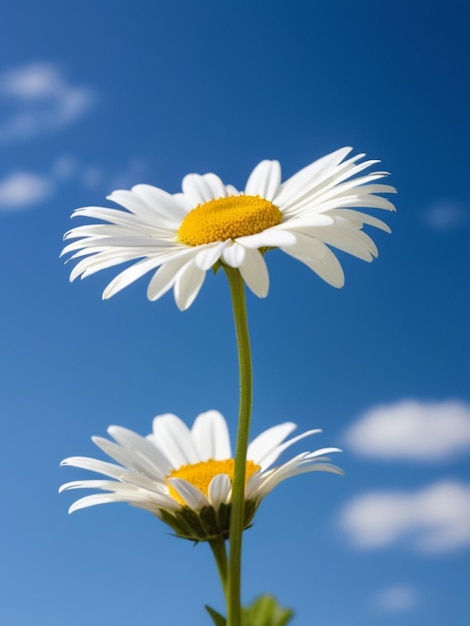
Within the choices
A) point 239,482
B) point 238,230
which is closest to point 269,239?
point 238,230

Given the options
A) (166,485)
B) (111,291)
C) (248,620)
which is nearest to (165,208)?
(111,291)

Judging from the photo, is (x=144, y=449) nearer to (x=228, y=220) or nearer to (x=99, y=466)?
(x=99, y=466)

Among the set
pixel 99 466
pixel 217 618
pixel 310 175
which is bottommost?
pixel 217 618

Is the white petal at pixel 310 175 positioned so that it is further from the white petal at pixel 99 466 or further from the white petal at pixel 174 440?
the white petal at pixel 99 466

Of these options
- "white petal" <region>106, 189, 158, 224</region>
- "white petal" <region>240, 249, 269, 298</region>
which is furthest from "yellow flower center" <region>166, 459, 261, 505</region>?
"white petal" <region>106, 189, 158, 224</region>

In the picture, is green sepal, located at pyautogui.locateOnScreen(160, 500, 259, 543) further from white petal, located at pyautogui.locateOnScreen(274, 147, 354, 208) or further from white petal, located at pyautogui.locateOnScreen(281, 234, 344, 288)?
white petal, located at pyautogui.locateOnScreen(274, 147, 354, 208)

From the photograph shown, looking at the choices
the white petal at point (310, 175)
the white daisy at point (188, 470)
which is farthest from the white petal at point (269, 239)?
the white daisy at point (188, 470)

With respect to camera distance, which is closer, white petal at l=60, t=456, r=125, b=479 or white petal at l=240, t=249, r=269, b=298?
white petal at l=240, t=249, r=269, b=298
